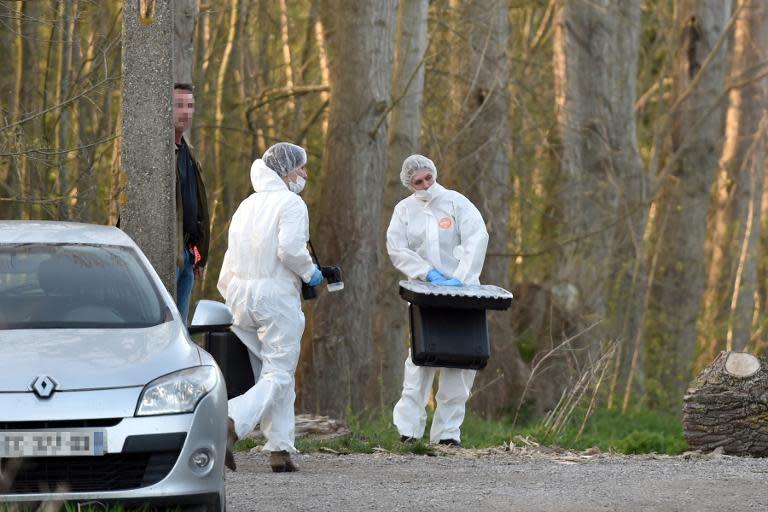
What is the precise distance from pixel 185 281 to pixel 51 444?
13.5 ft

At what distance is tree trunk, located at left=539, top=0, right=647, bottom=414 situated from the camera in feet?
68.6

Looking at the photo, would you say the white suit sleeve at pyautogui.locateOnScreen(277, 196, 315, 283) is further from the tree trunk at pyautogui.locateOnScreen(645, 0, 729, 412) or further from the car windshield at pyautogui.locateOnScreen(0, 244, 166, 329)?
the tree trunk at pyautogui.locateOnScreen(645, 0, 729, 412)

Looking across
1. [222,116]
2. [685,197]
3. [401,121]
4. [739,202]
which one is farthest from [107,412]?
[739,202]

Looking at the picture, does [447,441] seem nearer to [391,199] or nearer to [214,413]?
[214,413]

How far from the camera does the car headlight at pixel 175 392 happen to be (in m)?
6.23

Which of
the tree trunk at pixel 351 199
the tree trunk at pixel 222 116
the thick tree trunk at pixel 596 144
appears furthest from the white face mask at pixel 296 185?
the thick tree trunk at pixel 596 144

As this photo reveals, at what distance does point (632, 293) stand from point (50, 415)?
16986 mm

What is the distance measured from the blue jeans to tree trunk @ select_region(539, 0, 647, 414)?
1098 centimetres

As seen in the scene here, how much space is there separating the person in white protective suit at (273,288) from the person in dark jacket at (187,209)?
710mm

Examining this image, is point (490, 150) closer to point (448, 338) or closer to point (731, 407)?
point (448, 338)

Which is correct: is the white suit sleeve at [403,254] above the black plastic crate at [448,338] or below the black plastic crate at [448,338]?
above

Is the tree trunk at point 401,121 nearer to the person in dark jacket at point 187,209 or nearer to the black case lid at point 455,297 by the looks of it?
the black case lid at point 455,297

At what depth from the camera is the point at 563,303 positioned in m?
20.6

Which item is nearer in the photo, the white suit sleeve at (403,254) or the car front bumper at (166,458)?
the car front bumper at (166,458)
